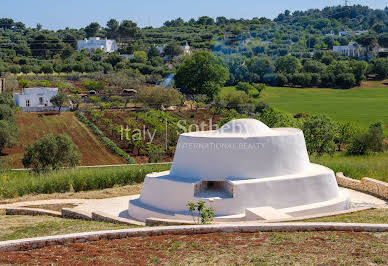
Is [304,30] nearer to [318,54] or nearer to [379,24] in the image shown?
[379,24]

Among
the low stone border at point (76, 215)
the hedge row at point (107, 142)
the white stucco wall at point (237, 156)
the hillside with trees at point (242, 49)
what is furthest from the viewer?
the hillside with trees at point (242, 49)

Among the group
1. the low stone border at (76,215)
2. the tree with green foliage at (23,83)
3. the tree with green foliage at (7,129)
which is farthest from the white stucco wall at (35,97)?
the low stone border at (76,215)

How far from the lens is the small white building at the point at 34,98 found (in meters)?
43.9

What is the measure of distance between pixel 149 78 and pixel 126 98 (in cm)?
1407

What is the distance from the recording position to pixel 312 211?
12602mm

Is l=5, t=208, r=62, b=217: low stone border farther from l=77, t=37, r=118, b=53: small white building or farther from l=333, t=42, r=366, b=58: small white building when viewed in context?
l=77, t=37, r=118, b=53: small white building

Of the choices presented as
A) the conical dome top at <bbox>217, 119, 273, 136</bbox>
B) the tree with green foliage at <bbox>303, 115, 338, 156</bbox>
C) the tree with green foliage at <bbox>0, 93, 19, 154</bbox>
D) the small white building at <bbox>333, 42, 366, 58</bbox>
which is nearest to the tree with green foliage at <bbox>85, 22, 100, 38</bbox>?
the small white building at <bbox>333, 42, 366, 58</bbox>

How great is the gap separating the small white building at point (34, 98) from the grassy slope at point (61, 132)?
264 centimetres

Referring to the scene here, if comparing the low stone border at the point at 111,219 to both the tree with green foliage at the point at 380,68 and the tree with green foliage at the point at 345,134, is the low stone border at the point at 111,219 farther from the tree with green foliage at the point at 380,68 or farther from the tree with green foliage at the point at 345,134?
the tree with green foliage at the point at 380,68

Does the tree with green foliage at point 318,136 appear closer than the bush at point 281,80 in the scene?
Yes

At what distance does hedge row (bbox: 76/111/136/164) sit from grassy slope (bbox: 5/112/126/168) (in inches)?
13.6

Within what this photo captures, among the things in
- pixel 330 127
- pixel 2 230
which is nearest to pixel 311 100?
pixel 330 127

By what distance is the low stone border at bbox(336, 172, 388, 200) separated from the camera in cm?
1519

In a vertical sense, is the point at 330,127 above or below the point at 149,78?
below
